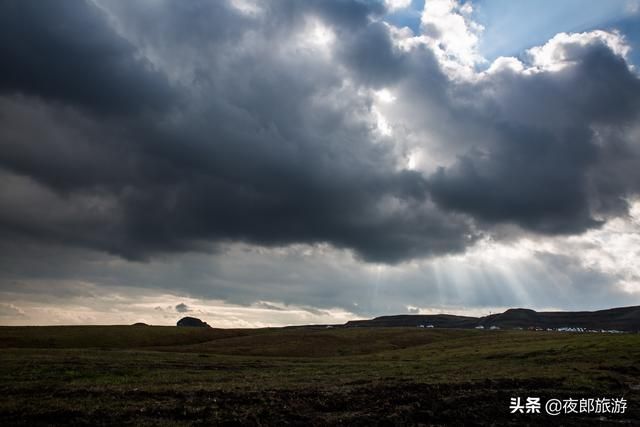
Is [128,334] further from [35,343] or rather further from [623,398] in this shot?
[623,398]

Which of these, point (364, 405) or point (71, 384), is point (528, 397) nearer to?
point (364, 405)

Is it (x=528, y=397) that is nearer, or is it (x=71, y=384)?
(x=528, y=397)

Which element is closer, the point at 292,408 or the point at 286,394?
the point at 292,408

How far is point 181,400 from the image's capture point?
29.7 metres

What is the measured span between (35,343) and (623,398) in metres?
119

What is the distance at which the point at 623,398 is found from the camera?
35875mm

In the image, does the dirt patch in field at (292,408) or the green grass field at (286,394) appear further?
the green grass field at (286,394)

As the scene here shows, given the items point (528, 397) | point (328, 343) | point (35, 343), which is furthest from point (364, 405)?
point (35, 343)

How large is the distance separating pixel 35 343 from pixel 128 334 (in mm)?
28046

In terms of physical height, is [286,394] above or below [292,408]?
below

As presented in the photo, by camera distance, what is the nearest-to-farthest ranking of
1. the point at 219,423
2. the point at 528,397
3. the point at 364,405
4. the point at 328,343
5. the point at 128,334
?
the point at 219,423, the point at 364,405, the point at 528,397, the point at 328,343, the point at 128,334

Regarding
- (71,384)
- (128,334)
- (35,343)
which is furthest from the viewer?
(128,334)

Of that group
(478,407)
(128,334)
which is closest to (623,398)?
(478,407)

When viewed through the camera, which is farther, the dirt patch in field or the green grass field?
the green grass field
